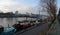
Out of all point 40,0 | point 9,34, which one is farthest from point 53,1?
point 9,34

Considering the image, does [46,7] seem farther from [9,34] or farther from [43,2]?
[9,34]

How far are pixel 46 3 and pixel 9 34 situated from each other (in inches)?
153

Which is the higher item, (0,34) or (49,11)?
(49,11)

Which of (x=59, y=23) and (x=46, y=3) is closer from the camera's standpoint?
(x=59, y=23)

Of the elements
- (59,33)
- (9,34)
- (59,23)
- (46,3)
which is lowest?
(9,34)

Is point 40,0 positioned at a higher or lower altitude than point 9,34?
higher

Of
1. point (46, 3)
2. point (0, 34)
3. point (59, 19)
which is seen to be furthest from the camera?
Answer: point (46, 3)

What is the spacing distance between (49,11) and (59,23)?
829 centimetres

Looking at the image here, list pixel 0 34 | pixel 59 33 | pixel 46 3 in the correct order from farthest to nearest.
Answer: pixel 46 3
pixel 0 34
pixel 59 33

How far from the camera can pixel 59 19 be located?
11.9 feet

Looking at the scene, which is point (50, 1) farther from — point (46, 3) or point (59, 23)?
point (59, 23)

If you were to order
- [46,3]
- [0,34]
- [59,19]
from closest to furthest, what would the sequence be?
[59,19], [0,34], [46,3]

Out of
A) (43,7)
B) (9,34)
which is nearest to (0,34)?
(9,34)

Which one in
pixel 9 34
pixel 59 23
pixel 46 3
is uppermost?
pixel 46 3
